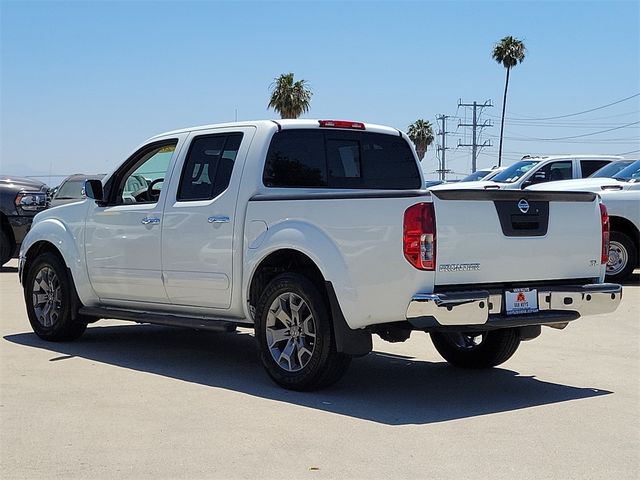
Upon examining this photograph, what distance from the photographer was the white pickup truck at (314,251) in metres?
6.58

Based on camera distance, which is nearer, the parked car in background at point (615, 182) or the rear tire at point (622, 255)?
the rear tire at point (622, 255)

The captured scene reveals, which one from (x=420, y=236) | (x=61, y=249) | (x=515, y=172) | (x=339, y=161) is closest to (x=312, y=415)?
(x=420, y=236)

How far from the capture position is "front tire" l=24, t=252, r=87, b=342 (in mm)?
9328

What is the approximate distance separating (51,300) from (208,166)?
2.49 metres

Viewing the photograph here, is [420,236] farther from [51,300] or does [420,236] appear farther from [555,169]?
[555,169]

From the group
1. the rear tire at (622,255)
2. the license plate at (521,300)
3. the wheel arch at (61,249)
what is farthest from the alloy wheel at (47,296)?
the rear tire at (622,255)

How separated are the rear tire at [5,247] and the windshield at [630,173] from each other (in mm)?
10232

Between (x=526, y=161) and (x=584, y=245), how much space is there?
11515mm

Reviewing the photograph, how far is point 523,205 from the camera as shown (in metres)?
6.97

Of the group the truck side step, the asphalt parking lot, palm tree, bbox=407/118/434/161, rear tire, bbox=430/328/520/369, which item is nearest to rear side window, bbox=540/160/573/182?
the asphalt parking lot

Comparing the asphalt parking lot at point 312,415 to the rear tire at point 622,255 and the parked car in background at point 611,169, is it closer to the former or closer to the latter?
the rear tire at point 622,255

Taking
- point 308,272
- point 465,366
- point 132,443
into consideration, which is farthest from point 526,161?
point 132,443

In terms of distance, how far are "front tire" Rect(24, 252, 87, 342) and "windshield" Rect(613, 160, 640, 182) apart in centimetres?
942

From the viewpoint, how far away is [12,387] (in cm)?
728
